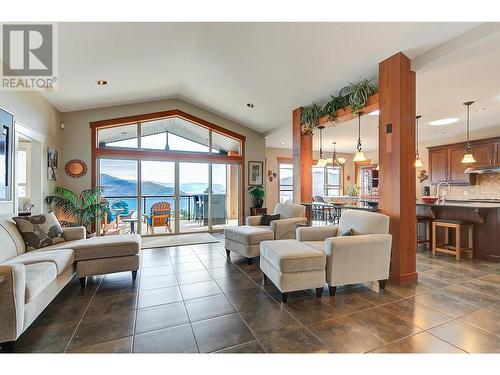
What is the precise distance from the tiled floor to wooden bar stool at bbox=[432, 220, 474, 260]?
645 mm

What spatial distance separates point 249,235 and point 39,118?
411 cm

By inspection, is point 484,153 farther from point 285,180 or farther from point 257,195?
point 257,195

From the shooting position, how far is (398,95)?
2.89 m

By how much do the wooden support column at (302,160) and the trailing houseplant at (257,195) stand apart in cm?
186

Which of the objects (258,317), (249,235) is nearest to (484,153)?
(249,235)

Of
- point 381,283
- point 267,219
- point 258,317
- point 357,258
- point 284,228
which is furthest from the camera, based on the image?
point 267,219

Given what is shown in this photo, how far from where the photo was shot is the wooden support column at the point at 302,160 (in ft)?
16.6

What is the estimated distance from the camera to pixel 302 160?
508cm

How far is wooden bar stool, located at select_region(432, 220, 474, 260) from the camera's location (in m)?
3.79

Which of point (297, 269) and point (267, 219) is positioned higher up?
point (267, 219)

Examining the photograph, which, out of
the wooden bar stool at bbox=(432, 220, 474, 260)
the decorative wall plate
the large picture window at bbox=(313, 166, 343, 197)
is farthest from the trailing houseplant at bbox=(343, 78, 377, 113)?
the large picture window at bbox=(313, 166, 343, 197)

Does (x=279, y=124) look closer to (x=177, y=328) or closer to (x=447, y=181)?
(x=447, y=181)
